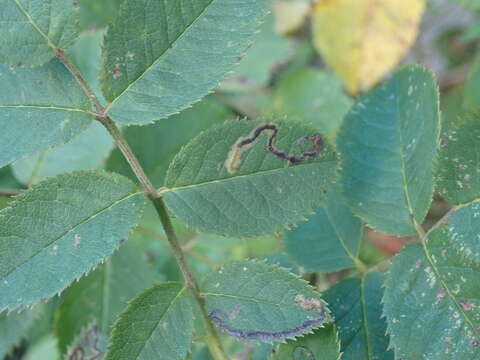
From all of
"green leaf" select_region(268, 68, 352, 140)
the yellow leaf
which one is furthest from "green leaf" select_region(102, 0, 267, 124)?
the yellow leaf

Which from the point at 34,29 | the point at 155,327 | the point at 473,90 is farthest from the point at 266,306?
the point at 473,90

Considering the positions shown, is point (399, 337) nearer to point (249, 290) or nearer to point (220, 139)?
point (249, 290)

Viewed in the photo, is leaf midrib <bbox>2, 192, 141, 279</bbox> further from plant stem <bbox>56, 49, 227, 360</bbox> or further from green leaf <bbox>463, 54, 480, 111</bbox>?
green leaf <bbox>463, 54, 480, 111</bbox>

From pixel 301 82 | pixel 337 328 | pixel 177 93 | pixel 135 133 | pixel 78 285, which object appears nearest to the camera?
pixel 177 93

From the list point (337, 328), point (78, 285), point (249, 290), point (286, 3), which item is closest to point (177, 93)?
point (249, 290)

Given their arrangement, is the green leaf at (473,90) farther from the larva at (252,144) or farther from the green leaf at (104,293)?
the green leaf at (104,293)

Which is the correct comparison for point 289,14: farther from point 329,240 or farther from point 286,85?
point 329,240
